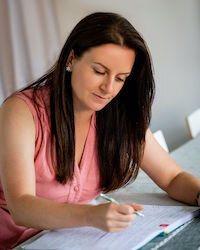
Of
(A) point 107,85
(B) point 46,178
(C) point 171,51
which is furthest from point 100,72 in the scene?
(C) point 171,51

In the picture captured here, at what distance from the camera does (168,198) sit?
158 cm

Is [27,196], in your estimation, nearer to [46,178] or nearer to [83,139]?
[46,178]

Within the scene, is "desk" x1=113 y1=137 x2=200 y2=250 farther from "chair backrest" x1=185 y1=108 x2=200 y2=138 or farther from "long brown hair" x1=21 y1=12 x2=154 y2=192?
"chair backrest" x1=185 y1=108 x2=200 y2=138

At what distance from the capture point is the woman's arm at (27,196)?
1.13m

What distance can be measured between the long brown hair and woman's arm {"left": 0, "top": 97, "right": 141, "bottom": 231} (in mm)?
129

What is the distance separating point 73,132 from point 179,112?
8.66 feet

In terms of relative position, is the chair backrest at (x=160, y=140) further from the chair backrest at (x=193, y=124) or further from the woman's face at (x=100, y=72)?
the woman's face at (x=100, y=72)

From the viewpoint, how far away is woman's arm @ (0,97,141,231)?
1.13m

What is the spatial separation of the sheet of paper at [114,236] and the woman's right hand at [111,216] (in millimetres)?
54

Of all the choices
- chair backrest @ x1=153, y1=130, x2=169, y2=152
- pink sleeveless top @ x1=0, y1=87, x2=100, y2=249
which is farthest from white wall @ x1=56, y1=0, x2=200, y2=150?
pink sleeveless top @ x1=0, y1=87, x2=100, y2=249

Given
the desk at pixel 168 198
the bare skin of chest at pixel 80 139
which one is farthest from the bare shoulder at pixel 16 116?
the desk at pixel 168 198

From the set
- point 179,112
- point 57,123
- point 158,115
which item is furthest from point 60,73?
point 179,112

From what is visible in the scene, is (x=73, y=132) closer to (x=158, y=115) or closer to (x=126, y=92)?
(x=126, y=92)

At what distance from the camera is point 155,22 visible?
12.3 ft
